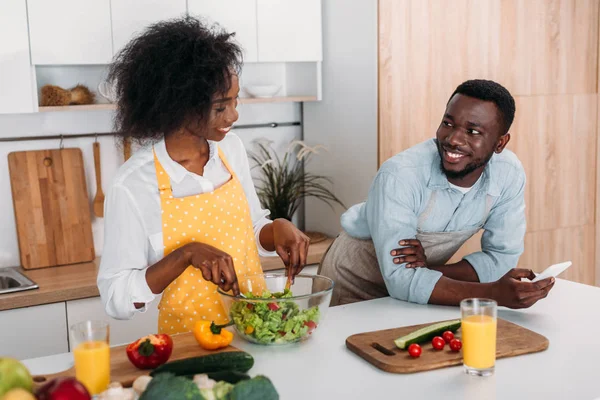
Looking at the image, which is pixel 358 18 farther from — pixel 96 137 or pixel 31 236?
pixel 31 236

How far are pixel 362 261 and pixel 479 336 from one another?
3.00 feet

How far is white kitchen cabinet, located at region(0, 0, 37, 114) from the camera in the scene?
2818 millimetres

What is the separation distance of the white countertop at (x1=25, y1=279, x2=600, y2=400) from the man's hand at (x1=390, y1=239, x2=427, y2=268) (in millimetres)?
166

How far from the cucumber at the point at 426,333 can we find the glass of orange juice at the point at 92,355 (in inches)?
25.0

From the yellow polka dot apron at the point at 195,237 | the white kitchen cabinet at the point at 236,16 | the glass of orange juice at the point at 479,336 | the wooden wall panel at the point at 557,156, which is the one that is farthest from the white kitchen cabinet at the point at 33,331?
the wooden wall panel at the point at 557,156

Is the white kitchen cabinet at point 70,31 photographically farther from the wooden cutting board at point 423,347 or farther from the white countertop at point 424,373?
the wooden cutting board at point 423,347

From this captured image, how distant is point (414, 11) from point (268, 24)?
617 mm

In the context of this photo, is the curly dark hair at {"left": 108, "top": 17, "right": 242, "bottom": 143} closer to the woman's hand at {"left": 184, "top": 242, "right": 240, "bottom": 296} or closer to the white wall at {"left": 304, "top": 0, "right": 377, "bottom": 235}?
the woman's hand at {"left": 184, "top": 242, "right": 240, "bottom": 296}

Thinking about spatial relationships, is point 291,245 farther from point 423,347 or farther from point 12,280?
point 12,280

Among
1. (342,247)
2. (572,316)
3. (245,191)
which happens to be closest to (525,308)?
(572,316)

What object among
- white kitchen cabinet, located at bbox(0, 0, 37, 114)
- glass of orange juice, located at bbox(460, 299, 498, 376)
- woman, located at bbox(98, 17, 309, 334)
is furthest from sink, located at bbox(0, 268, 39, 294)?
glass of orange juice, located at bbox(460, 299, 498, 376)

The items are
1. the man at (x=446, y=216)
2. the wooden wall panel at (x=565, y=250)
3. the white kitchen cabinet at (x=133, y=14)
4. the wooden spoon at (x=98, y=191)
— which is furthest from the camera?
the wooden wall panel at (x=565, y=250)

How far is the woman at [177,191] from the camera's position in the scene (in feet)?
6.18

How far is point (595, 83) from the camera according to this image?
3.89 m
